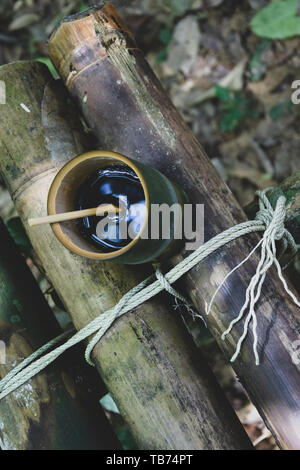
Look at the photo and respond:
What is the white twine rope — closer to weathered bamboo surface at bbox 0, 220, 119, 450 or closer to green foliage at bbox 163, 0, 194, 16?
weathered bamboo surface at bbox 0, 220, 119, 450

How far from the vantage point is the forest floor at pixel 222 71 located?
111 inches

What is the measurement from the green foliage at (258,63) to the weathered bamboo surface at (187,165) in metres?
1.52

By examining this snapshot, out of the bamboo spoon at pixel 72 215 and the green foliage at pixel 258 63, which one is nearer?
the bamboo spoon at pixel 72 215

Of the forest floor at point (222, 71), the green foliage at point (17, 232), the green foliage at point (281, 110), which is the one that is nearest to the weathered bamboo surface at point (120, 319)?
the green foliage at point (17, 232)

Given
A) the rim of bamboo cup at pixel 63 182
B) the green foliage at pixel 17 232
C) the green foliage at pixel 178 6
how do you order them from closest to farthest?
the rim of bamboo cup at pixel 63 182 < the green foliage at pixel 17 232 < the green foliage at pixel 178 6

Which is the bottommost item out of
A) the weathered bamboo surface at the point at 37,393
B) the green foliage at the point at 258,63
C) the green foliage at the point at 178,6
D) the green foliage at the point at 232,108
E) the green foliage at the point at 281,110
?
the weathered bamboo surface at the point at 37,393

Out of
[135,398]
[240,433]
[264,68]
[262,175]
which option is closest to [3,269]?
[135,398]

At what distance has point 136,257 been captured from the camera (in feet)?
4.36

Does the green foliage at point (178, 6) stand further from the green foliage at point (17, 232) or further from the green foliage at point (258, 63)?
the green foliage at point (17, 232)

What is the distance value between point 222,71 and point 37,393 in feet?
8.06

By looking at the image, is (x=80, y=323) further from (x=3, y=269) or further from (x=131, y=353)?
(x=3, y=269)

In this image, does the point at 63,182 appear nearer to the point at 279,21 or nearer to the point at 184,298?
the point at 184,298

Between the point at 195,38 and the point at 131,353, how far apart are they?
250cm

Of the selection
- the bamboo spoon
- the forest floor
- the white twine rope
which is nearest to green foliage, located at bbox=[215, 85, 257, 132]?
the forest floor
